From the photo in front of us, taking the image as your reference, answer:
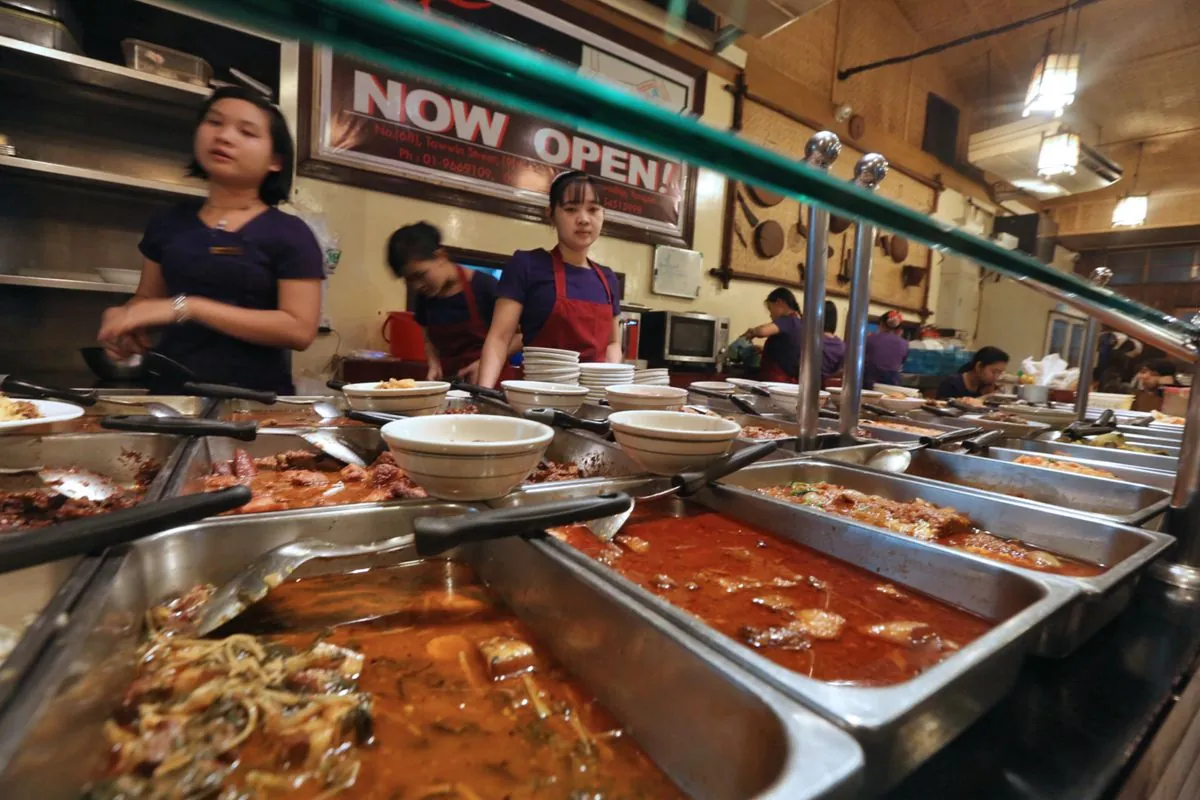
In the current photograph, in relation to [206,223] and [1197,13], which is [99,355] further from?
[1197,13]

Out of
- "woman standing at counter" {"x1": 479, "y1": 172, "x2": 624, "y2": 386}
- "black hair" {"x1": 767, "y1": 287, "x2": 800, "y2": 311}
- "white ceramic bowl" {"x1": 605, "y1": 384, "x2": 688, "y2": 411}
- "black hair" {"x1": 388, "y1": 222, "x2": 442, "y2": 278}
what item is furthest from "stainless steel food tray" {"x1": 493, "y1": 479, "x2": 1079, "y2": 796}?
"black hair" {"x1": 767, "y1": 287, "x2": 800, "y2": 311}

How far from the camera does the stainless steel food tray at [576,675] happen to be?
446mm

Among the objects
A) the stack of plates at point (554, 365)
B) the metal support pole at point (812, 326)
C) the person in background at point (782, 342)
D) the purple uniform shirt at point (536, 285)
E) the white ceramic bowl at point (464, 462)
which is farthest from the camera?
the person in background at point (782, 342)

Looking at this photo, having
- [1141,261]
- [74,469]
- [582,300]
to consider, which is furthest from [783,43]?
[1141,261]

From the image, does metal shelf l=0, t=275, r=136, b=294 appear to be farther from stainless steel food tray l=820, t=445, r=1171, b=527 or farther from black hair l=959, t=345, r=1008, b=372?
black hair l=959, t=345, r=1008, b=372

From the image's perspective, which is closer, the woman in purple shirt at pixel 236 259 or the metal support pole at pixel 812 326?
the metal support pole at pixel 812 326

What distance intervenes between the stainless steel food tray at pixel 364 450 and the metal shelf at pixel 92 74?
123 inches

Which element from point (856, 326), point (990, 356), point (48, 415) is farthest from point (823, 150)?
point (990, 356)

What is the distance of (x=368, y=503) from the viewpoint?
993 mm

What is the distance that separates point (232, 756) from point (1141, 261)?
15388 millimetres

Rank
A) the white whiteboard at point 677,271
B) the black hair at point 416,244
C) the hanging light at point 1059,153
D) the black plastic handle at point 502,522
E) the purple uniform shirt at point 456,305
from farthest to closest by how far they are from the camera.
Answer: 1. the hanging light at point 1059,153
2. the white whiteboard at point 677,271
3. the purple uniform shirt at point 456,305
4. the black hair at point 416,244
5. the black plastic handle at point 502,522

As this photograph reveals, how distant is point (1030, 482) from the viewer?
1710mm

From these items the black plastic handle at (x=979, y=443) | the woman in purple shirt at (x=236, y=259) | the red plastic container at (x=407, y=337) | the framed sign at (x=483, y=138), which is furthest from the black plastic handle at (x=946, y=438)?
the red plastic container at (x=407, y=337)

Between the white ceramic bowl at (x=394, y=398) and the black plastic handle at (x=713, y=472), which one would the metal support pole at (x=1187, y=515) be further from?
the white ceramic bowl at (x=394, y=398)
